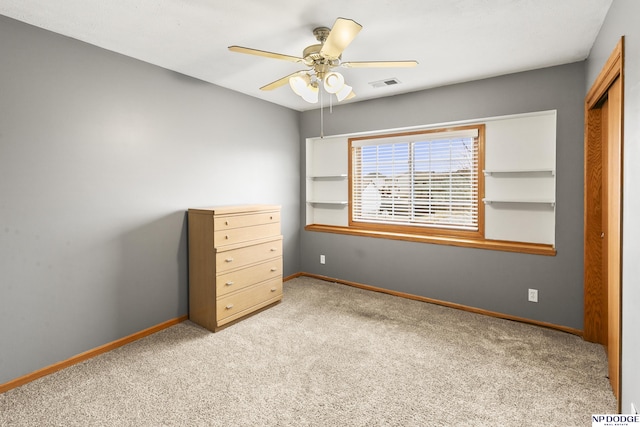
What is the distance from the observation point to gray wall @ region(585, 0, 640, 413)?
153 cm

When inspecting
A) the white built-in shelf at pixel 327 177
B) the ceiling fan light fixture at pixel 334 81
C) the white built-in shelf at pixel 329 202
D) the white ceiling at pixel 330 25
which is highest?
the white ceiling at pixel 330 25

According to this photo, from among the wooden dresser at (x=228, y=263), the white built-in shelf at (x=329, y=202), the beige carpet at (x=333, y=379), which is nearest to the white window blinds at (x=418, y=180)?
the white built-in shelf at (x=329, y=202)

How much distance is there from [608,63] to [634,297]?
4.55 feet

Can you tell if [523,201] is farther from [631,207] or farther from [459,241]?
[631,207]

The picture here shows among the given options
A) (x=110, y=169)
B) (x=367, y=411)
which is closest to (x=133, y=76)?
(x=110, y=169)

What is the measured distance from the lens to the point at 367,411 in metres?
1.98

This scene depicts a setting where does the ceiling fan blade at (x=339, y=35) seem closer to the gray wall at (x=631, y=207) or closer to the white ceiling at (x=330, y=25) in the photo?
the white ceiling at (x=330, y=25)

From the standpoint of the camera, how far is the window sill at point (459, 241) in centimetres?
320

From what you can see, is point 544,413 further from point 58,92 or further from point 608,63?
point 58,92

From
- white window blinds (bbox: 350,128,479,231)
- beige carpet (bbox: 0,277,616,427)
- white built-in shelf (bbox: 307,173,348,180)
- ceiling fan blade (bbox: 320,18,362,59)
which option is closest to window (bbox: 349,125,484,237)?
white window blinds (bbox: 350,128,479,231)

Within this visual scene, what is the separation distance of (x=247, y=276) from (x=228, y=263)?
0.30 meters

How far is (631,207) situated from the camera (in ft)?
5.28

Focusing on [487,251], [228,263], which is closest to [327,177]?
[228,263]

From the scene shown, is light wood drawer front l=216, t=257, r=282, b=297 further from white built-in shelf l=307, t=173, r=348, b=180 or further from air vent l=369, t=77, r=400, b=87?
air vent l=369, t=77, r=400, b=87
